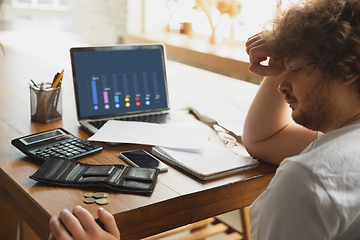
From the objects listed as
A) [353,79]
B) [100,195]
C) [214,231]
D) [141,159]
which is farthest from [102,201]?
[214,231]

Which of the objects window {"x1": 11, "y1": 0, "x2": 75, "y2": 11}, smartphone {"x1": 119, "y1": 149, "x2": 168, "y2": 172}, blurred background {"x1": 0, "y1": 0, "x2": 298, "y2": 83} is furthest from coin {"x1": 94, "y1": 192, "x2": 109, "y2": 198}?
window {"x1": 11, "y1": 0, "x2": 75, "y2": 11}

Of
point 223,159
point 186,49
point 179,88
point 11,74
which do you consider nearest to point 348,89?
point 223,159

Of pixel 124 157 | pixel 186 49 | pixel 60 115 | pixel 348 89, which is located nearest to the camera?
pixel 348 89

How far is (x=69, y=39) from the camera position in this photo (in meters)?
2.75

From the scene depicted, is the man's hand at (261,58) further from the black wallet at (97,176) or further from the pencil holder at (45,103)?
the pencil holder at (45,103)

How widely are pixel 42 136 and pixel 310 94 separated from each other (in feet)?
A: 2.27

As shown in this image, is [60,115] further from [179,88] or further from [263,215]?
[263,215]

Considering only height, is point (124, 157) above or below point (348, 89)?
below

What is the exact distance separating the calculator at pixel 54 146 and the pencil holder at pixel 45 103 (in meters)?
0.15

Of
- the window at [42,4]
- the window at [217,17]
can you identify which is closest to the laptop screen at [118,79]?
the window at [217,17]

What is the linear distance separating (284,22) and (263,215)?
1.24ft

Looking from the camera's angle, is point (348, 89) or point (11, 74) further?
point (11, 74)

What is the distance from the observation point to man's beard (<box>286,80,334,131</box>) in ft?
2.28

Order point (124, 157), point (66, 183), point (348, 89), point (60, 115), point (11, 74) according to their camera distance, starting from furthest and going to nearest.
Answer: point (11, 74) → point (60, 115) → point (124, 157) → point (66, 183) → point (348, 89)
